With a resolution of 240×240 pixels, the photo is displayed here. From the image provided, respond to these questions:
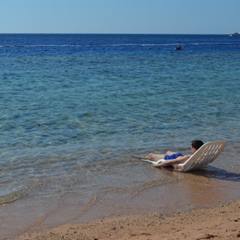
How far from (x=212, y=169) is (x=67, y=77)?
61.9 ft

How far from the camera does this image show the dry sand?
17.6 feet

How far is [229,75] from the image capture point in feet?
95.0

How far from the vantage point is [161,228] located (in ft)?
19.3

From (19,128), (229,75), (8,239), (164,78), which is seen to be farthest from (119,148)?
(229,75)

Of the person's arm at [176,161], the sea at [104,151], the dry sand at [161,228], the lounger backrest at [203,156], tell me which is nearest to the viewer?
the dry sand at [161,228]

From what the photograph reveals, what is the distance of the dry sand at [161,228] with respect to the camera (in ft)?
17.6

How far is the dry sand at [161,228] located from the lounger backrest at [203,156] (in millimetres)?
2181

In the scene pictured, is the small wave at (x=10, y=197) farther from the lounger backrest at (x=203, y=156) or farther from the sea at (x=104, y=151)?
the lounger backrest at (x=203, y=156)

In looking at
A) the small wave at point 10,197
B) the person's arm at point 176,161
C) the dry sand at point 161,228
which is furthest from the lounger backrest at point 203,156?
the small wave at point 10,197

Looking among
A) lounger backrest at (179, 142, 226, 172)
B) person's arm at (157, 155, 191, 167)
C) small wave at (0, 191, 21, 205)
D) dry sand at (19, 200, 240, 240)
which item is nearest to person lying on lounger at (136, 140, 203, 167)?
person's arm at (157, 155, 191, 167)

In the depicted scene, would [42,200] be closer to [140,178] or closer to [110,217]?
[110,217]

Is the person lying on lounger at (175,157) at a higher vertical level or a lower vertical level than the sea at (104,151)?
higher

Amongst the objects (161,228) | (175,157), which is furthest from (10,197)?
(175,157)

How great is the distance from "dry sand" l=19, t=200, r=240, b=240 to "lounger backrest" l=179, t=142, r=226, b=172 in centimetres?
218
